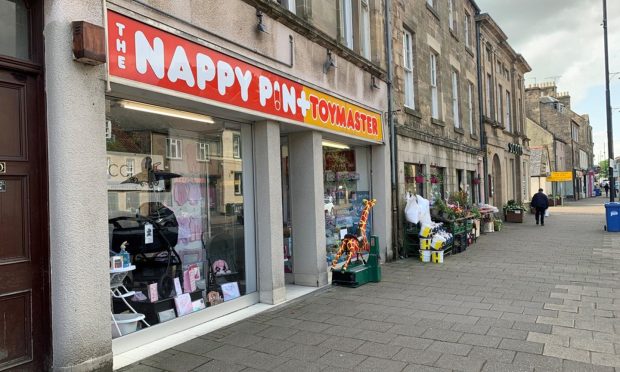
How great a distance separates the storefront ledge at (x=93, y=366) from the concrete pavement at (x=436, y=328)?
0.25m

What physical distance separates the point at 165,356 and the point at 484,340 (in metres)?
3.32

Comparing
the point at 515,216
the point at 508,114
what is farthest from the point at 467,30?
the point at 515,216

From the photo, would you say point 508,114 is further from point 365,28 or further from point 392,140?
point 365,28

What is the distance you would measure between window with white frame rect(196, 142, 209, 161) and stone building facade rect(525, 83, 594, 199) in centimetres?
3983

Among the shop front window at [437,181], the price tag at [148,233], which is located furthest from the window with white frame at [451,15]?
the price tag at [148,233]

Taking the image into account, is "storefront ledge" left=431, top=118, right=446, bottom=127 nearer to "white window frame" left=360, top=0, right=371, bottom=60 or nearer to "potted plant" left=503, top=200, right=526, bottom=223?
"white window frame" left=360, top=0, right=371, bottom=60

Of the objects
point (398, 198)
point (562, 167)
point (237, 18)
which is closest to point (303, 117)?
point (237, 18)

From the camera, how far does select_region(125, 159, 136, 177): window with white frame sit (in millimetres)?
5270

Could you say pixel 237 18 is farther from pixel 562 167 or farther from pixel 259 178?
pixel 562 167

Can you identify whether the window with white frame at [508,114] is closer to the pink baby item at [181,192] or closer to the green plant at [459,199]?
the green plant at [459,199]

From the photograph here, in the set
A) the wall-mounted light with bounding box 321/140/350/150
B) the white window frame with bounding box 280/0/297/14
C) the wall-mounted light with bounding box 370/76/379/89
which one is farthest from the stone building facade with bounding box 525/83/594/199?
the white window frame with bounding box 280/0/297/14

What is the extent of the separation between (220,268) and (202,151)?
1656mm

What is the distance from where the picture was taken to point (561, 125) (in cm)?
4647

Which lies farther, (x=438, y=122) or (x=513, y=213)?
(x=513, y=213)
